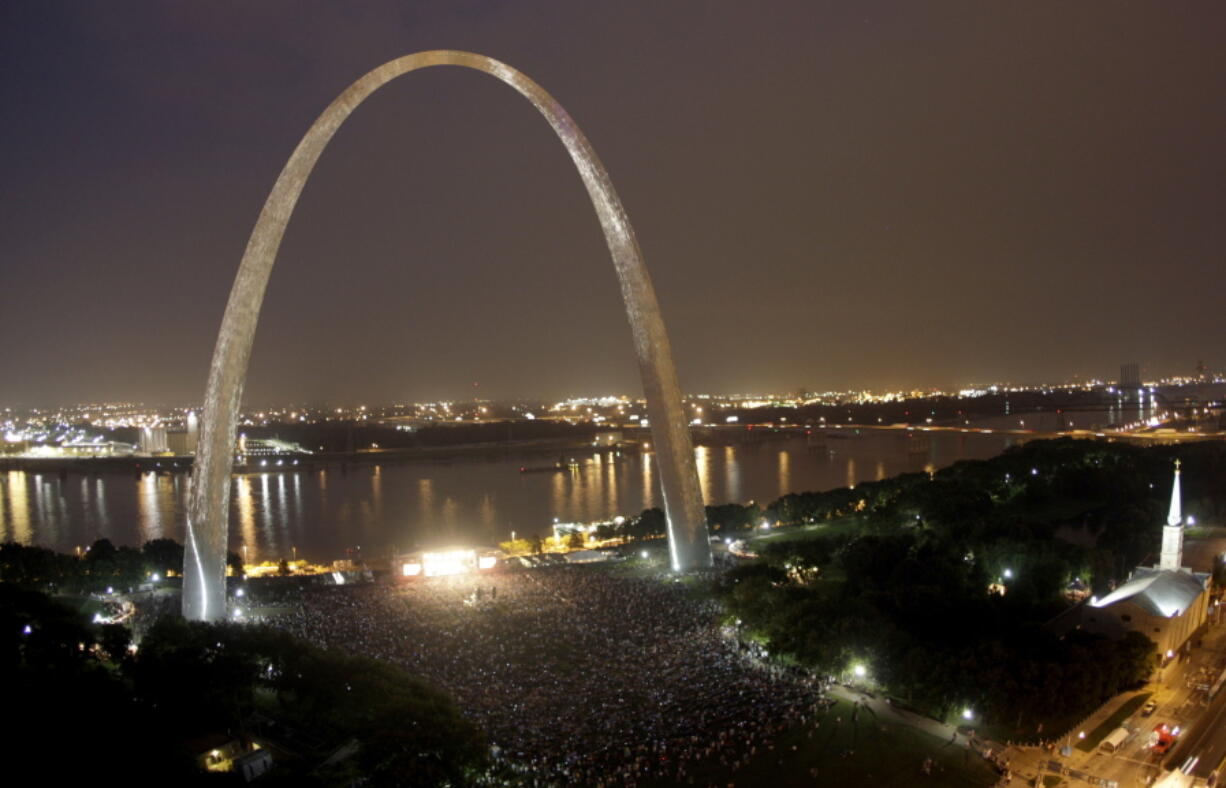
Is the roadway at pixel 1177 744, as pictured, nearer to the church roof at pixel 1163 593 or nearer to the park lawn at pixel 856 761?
the park lawn at pixel 856 761

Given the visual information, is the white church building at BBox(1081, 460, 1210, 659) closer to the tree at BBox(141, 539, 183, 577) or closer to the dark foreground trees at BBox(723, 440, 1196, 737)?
the dark foreground trees at BBox(723, 440, 1196, 737)

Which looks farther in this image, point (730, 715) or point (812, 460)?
point (812, 460)

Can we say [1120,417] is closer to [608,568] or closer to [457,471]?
[457,471]

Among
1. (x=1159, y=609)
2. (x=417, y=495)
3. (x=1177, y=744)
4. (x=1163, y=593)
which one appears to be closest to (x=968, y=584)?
(x=1163, y=593)

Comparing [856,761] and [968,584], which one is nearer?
[856,761]

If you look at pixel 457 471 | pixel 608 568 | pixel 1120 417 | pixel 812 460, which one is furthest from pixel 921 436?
pixel 608 568

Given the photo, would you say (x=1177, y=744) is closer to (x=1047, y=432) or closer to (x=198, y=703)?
(x=198, y=703)

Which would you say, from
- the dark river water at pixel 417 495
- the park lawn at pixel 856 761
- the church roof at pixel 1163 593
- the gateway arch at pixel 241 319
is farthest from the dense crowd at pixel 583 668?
the dark river water at pixel 417 495

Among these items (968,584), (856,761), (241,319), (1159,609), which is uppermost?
(241,319)
